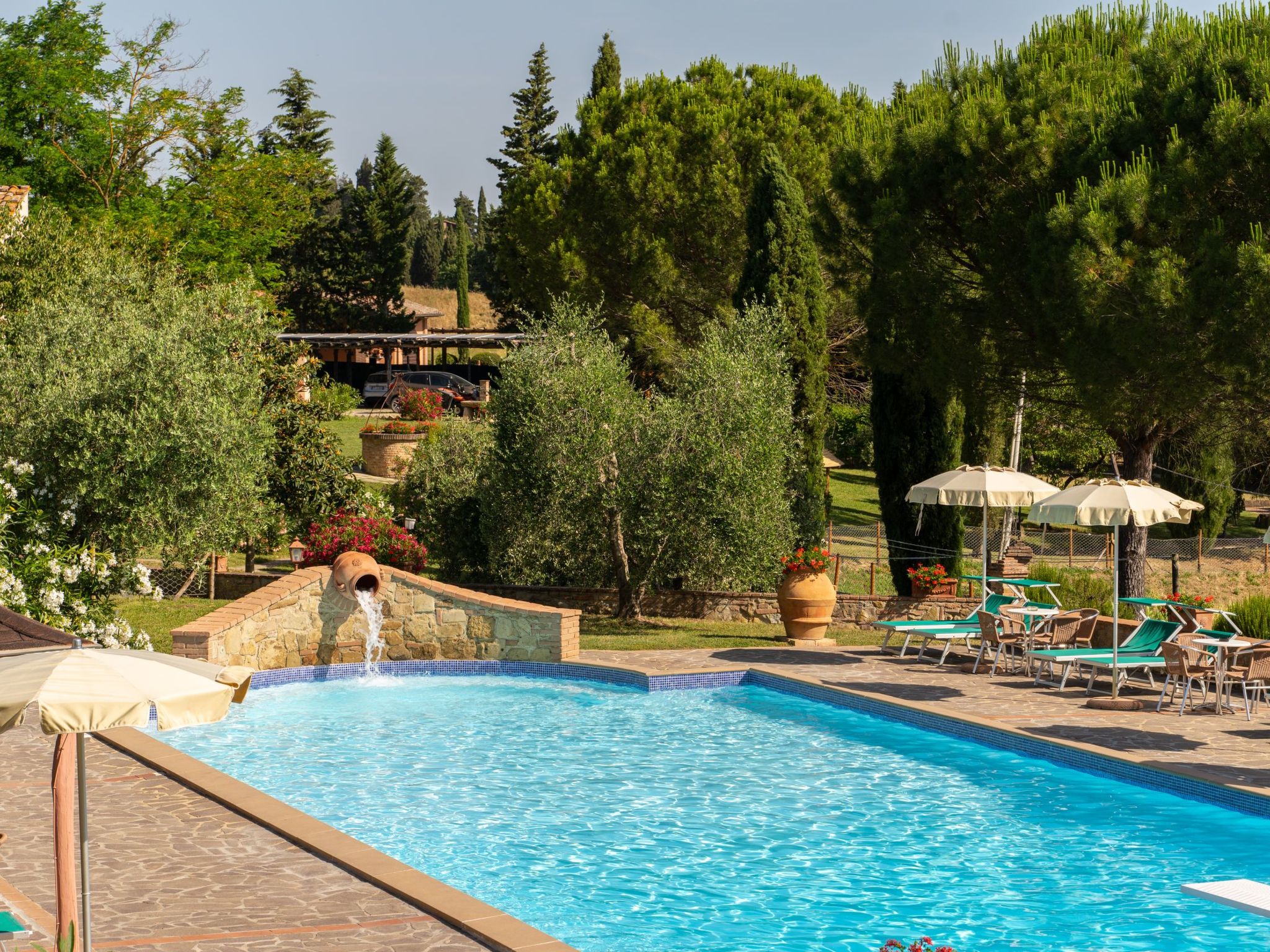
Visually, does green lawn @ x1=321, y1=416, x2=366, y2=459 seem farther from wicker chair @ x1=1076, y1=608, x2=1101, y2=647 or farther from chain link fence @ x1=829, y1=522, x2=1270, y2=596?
wicker chair @ x1=1076, y1=608, x2=1101, y2=647

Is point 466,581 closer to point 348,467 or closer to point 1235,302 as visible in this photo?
point 348,467

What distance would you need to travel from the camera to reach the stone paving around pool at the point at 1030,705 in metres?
11.7

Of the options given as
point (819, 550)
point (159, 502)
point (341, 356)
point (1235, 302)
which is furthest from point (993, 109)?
point (341, 356)

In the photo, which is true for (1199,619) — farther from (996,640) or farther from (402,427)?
(402,427)

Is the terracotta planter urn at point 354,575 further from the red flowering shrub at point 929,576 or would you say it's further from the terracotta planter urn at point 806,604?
the red flowering shrub at point 929,576

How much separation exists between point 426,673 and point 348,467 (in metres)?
6.73

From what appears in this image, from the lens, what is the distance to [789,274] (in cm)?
2300

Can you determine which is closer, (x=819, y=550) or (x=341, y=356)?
(x=819, y=550)

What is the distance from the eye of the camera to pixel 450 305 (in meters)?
89.3

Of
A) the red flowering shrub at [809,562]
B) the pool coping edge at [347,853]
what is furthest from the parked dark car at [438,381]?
the pool coping edge at [347,853]

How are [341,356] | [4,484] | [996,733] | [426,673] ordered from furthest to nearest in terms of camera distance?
1. [341,356]
2. [426,673]
3. [4,484]
4. [996,733]

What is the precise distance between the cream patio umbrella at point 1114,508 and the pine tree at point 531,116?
53251 millimetres

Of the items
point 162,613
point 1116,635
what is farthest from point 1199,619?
point 162,613

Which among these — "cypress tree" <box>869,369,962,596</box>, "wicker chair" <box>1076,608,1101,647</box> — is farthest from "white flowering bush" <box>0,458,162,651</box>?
"cypress tree" <box>869,369,962,596</box>
